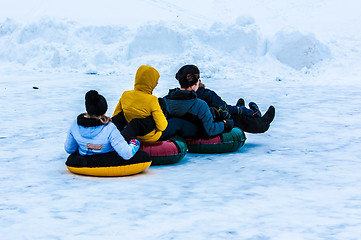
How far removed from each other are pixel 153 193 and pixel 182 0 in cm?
1814

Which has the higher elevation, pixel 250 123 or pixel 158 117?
pixel 158 117

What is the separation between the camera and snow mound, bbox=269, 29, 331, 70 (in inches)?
679

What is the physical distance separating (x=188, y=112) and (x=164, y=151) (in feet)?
2.06

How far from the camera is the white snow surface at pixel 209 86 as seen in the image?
11.6 ft

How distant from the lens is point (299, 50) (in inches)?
684

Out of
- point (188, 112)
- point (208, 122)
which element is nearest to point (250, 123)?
point (208, 122)

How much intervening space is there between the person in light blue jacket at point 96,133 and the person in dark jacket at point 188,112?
1010mm

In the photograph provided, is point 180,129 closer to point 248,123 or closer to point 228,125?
point 228,125

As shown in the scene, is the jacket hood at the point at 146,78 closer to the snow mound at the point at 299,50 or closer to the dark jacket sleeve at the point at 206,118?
the dark jacket sleeve at the point at 206,118

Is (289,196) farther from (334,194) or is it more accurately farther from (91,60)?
(91,60)

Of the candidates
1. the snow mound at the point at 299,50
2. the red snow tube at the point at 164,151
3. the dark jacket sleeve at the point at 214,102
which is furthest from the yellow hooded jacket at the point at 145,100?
the snow mound at the point at 299,50

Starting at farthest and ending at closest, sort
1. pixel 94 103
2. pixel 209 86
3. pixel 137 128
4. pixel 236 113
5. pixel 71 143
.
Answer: pixel 209 86 < pixel 236 113 < pixel 137 128 < pixel 71 143 < pixel 94 103

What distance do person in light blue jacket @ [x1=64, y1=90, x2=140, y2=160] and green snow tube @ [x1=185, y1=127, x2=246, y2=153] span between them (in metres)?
1.36

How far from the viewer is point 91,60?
17109 mm
